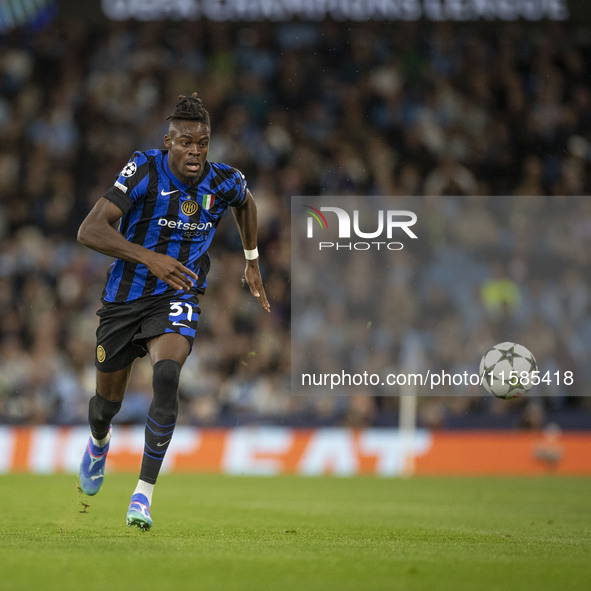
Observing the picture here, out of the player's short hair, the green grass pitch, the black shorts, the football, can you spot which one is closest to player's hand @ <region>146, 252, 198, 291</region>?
the black shorts

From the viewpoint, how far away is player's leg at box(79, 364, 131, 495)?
285 inches

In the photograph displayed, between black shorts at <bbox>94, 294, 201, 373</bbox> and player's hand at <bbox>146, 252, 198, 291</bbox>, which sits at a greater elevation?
player's hand at <bbox>146, 252, 198, 291</bbox>

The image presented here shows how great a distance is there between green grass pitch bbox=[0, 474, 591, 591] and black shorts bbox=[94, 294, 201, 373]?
109 centimetres

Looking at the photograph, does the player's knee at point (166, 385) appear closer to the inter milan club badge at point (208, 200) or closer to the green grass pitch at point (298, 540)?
the green grass pitch at point (298, 540)

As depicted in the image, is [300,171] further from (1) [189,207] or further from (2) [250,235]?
(1) [189,207]

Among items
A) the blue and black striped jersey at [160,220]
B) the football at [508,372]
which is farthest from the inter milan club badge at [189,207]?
the football at [508,372]

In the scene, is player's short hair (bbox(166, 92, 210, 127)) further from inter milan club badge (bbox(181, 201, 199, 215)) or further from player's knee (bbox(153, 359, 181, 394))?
player's knee (bbox(153, 359, 181, 394))

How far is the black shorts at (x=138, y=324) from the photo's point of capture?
6.73 meters

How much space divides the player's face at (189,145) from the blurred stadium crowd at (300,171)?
343 inches

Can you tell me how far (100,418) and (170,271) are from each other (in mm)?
1500

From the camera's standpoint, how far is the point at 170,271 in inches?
253

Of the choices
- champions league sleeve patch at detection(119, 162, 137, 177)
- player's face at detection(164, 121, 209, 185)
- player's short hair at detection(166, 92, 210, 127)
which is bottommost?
champions league sleeve patch at detection(119, 162, 137, 177)

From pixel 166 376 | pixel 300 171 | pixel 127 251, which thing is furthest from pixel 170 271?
pixel 300 171

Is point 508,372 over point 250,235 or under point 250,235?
under
